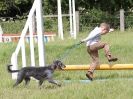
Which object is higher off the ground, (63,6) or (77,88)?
(63,6)

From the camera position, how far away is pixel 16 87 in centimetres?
1101

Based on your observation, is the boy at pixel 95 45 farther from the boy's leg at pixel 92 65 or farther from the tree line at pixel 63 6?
the tree line at pixel 63 6

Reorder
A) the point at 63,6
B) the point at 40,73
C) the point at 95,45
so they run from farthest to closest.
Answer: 1. the point at 63,6
2. the point at 95,45
3. the point at 40,73

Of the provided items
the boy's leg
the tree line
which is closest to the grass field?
the boy's leg

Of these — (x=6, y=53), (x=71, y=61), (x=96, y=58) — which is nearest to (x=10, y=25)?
(x=6, y=53)

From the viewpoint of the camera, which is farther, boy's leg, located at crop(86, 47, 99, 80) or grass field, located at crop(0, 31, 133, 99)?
boy's leg, located at crop(86, 47, 99, 80)

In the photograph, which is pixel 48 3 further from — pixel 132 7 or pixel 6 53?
pixel 6 53

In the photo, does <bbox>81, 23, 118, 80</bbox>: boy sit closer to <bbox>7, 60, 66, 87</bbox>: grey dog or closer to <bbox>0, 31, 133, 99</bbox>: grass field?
<bbox>0, 31, 133, 99</bbox>: grass field

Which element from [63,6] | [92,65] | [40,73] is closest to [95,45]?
[92,65]

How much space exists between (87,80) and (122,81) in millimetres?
907

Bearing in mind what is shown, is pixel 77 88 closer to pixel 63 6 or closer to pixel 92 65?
pixel 92 65

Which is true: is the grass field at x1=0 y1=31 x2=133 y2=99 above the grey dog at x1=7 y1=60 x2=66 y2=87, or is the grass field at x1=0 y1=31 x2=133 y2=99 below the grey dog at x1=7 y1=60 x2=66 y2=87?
below

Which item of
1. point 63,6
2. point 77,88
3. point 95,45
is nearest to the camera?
point 77,88

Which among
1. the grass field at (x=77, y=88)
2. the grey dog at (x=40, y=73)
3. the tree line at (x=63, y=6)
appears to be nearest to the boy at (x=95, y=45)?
the grass field at (x=77, y=88)
